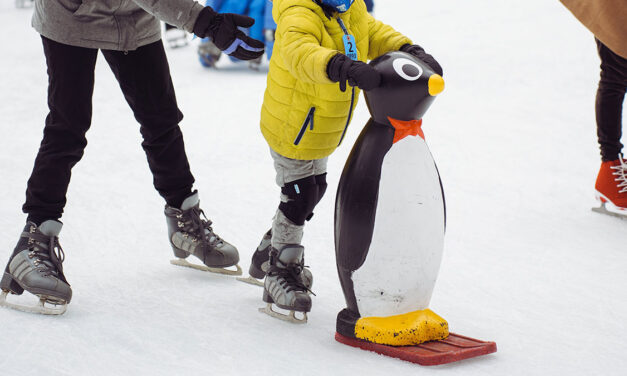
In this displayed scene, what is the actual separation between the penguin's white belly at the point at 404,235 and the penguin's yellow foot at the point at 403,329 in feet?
0.05

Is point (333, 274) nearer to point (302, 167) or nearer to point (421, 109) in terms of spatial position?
point (302, 167)

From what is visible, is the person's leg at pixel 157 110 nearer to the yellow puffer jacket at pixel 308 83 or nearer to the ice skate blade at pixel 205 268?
the ice skate blade at pixel 205 268

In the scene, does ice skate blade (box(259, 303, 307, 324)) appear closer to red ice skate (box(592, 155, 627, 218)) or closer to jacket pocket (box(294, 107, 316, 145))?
jacket pocket (box(294, 107, 316, 145))

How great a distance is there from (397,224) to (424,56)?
0.34 m

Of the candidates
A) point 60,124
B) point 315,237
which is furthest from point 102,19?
point 315,237

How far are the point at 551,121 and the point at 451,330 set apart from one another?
6.51 feet

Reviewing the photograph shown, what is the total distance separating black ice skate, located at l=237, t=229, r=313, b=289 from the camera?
1.77 metres

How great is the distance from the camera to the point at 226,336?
5.09 ft

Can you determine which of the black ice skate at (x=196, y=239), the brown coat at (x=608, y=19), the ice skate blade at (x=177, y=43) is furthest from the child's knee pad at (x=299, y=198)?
the ice skate blade at (x=177, y=43)

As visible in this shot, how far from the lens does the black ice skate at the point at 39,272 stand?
1622 millimetres

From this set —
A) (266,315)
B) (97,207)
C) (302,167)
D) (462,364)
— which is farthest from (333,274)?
(97,207)

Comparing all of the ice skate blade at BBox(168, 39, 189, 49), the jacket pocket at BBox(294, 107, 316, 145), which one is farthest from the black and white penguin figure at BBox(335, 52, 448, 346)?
the ice skate blade at BBox(168, 39, 189, 49)

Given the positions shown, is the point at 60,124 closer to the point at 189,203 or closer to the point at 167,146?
the point at 167,146

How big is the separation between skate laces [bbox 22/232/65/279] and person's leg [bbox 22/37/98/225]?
0.04m
